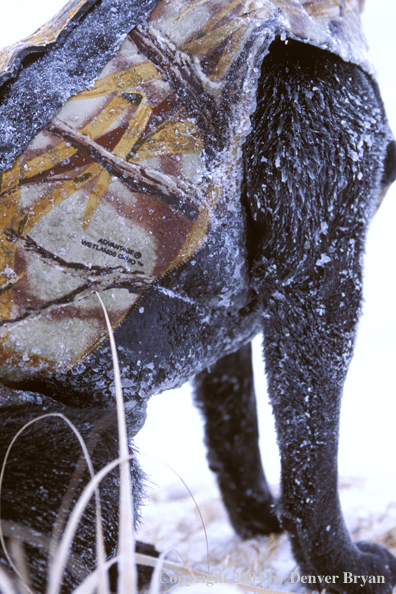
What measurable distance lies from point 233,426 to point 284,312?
514 millimetres

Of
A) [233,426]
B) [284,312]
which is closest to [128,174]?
[284,312]

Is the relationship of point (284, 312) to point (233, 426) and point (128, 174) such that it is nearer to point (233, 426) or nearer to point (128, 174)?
point (128, 174)

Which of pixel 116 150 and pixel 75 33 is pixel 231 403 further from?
pixel 75 33

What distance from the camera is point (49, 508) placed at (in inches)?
17.9

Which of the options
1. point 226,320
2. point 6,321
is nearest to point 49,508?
point 6,321

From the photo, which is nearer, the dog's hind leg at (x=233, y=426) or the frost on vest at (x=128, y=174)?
the frost on vest at (x=128, y=174)

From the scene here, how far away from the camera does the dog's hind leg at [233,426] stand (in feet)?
3.46

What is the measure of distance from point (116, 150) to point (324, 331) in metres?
0.39

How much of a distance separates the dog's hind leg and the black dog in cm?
33

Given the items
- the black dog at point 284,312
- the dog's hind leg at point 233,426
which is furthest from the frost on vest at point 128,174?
the dog's hind leg at point 233,426

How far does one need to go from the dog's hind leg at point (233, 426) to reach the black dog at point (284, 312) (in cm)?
33

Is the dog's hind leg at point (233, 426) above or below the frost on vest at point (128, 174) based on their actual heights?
below

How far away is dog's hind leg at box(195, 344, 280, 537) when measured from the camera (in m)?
1.05

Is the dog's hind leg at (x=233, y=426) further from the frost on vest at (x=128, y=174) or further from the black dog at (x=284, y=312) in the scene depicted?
the frost on vest at (x=128, y=174)
